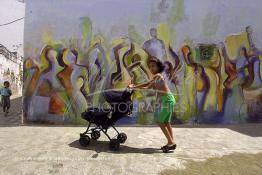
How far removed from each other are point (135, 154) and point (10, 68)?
62.4 ft

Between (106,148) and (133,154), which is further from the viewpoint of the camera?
(106,148)

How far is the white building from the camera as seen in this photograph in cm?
2012

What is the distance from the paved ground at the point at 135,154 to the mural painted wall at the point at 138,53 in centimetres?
124

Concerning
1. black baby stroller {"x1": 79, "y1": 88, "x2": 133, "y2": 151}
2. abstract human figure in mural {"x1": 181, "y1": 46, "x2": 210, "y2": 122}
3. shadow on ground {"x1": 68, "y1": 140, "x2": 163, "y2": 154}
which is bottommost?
shadow on ground {"x1": 68, "y1": 140, "x2": 163, "y2": 154}

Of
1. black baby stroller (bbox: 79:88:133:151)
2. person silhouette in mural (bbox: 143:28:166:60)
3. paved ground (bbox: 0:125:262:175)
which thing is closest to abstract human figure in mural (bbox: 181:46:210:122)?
person silhouette in mural (bbox: 143:28:166:60)

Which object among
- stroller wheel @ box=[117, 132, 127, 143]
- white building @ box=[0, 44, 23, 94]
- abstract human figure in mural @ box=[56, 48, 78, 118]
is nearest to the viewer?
stroller wheel @ box=[117, 132, 127, 143]

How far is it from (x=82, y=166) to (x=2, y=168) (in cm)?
125

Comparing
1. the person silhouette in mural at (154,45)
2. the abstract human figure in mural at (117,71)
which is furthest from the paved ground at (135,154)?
the person silhouette in mural at (154,45)

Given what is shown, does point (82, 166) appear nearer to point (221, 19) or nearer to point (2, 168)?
point (2, 168)

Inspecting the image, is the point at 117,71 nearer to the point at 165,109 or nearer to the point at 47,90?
the point at 47,90

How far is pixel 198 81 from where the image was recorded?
9.43 m

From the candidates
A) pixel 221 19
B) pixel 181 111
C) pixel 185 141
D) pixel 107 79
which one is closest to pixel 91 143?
pixel 185 141

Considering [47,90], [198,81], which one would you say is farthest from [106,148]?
[198,81]

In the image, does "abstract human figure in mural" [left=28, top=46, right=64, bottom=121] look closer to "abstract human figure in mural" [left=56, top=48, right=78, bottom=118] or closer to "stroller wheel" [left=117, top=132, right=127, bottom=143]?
"abstract human figure in mural" [left=56, top=48, right=78, bottom=118]
